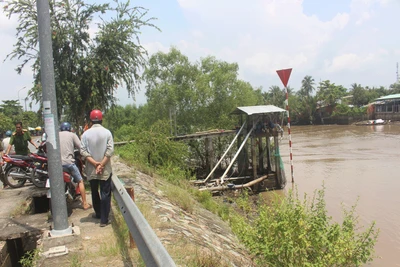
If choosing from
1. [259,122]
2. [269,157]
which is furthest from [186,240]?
[269,157]

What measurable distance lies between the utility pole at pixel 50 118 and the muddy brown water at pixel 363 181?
6.94 meters

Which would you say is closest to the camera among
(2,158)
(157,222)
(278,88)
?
(157,222)

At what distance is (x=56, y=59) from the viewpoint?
8.34 m

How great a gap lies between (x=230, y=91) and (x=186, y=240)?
81.3ft

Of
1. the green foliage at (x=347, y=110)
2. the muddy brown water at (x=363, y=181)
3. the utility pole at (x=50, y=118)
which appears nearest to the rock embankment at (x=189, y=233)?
the utility pole at (x=50, y=118)

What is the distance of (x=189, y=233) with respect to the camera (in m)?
5.35

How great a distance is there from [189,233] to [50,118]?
2.65 metres

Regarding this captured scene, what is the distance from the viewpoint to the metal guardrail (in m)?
2.21

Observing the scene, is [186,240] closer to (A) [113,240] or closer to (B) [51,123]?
(A) [113,240]

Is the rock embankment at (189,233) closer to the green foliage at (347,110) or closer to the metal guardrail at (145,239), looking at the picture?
the metal guardrail at (145,239)

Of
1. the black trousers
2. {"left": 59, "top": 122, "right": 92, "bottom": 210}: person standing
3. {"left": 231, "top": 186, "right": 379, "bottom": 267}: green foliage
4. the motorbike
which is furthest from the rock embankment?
the motorbike

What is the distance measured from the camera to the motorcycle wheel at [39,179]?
306 inches

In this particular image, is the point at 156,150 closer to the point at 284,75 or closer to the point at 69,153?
the point at 284,75

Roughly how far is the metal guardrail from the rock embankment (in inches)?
32.6
